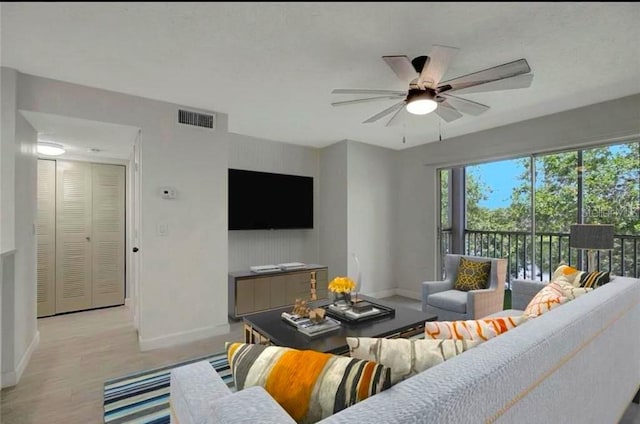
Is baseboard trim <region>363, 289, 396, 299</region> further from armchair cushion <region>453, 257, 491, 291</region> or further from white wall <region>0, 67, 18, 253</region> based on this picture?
white wall <region>0, 67, 18, 253</region>

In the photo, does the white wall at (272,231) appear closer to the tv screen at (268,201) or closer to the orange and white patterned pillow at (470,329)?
the tv screen at (268,201)

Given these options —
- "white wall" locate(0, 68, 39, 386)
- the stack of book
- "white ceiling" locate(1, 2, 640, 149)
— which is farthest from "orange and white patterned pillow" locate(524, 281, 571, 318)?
"white wall" locate(0, 68, 39, 386)

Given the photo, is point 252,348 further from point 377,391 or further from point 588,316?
point 588,316

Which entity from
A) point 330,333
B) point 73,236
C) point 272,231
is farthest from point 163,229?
point 73,236

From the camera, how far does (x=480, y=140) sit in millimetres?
3912

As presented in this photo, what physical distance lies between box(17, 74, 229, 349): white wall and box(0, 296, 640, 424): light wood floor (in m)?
0.23

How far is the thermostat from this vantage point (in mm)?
2893

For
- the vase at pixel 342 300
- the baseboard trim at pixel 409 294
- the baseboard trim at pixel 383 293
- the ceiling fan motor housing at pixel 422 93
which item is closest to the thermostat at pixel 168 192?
the vase at pixel 342 300

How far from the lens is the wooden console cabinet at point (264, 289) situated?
3555mm

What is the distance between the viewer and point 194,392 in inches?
37.5

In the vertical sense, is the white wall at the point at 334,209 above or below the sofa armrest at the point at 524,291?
above

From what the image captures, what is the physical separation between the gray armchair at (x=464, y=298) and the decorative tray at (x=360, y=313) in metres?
0.89

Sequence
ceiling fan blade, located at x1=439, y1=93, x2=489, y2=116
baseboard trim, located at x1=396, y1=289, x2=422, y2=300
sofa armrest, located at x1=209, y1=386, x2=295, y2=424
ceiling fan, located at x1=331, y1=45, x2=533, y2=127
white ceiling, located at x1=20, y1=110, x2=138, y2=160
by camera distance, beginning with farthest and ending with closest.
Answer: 1. baseboard trim, located at x1=396, y1=289, x2=422, y2=300
2. white ceiling, located at x1=20, y1=110, x2=138, y2=160
3. ceiling fan blade, located at x1=439, y1=93, x2=489, y2=116
4. ceiling fan, located at x1=331, y1=45, x2=533, y2=127
5. sofa armrest, located at x1=209, y1=386, x2=295, y2=424

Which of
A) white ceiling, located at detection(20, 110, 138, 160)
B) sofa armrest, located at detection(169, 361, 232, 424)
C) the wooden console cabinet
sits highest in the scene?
white ceiling, located at detection(20, 110, 138, 160)
